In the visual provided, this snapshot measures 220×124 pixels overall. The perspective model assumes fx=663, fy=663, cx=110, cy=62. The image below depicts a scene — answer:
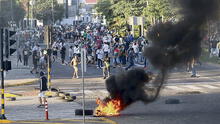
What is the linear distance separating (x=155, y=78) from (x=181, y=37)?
166cm

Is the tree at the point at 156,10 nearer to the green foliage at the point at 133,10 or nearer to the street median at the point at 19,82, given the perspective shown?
the green foliage at the point at 133,10

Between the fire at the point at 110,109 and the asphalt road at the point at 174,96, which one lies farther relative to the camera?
the fire at the point at 110,109

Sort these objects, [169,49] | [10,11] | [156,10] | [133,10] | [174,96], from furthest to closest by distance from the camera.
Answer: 1. [10,11]
2. [133,10]
3. [156,10]
4. [174,96]
5. [169,49]

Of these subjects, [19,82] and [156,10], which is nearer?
[19,82]

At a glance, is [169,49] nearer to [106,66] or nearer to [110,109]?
[110,109]

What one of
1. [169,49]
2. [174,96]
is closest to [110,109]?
[169,49]

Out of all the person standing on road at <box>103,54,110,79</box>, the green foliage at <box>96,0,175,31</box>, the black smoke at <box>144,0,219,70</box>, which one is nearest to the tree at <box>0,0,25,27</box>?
the green foliage at <box>96,0,175,31</box>

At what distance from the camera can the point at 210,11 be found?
21969mm

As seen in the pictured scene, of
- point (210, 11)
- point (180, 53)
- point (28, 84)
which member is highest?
point (210, 11)

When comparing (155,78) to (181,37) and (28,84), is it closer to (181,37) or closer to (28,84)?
(181,37)

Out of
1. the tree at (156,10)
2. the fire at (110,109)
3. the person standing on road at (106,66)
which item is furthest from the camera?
the tree at (156,10)

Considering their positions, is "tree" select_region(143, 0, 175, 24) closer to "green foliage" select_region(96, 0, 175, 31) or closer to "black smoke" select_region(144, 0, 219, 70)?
"green foliage" select_region(96, 0, 175, 31)

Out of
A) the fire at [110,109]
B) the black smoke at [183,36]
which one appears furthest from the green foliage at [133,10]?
the fire at [110,109]

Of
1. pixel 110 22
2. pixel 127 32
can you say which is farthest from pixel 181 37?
pixel 110 22
